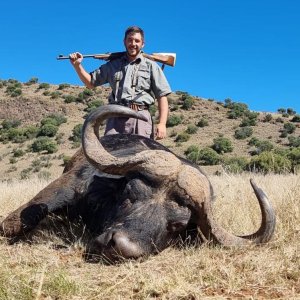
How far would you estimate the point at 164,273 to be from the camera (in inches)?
151

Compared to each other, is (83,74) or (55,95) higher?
(55,95)

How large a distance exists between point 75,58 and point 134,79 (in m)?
0.95

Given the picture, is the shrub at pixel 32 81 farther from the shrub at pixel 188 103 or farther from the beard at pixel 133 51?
the beard at pixel 133 51

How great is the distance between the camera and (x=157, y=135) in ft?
23.7

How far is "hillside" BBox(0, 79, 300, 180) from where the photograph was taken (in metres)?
34.4

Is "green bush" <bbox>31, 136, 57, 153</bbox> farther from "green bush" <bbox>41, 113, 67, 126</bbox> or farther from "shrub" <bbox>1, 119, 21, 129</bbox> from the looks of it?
"shrub" <bbox>1, 119, 21, 129</bbox>

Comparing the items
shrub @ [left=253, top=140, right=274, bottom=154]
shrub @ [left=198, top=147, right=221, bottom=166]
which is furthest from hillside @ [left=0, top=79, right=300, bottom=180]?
shrub @ [left=198, top=147, right=221, bottom=166]

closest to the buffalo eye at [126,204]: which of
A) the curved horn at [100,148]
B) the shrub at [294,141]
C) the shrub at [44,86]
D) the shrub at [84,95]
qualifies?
the curved horn at [100,148]

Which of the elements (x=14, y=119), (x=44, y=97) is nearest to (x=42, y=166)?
(x=14, y=119)

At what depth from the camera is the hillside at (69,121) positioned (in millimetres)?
Result: 34438

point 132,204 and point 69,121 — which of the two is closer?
point 132,204

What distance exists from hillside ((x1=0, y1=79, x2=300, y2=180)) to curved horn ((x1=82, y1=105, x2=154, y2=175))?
22.5m

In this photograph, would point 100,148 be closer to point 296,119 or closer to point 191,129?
point 191,129

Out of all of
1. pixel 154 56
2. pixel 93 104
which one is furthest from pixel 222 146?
pixel 154 56
